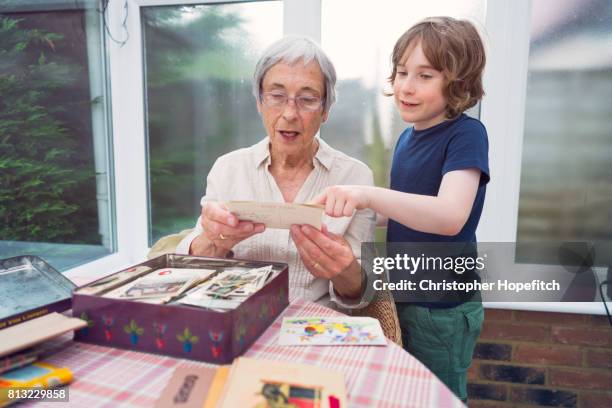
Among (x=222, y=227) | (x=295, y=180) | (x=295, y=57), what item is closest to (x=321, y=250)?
(x=222, y=227)

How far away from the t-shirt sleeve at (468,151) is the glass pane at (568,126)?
3.10 ft

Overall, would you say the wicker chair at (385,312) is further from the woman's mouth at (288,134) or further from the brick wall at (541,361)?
the brick wall at (541,361)

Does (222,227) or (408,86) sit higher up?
(408,86)

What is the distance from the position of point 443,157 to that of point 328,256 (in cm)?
49

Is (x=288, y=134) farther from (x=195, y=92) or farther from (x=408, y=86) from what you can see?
(x=195, y=92)

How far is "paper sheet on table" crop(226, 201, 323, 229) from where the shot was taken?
110 cm

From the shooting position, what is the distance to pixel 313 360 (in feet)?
2.96

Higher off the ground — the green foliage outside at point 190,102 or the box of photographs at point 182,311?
the green foliage outside at point 190,102

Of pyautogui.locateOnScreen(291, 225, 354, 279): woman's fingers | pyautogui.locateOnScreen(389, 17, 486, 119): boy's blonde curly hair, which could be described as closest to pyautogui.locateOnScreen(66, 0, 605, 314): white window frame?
pyautogui.locateOnScreen(389, 17, 486, 119): boy's blonde curly hair

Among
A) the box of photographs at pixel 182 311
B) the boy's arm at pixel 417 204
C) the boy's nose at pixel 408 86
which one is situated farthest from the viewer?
the boy's nose at pixel 408 86

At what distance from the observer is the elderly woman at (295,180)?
137cm

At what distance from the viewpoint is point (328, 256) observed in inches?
52.1

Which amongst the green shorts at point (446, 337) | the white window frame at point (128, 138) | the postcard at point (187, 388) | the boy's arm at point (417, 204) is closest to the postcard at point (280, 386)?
the postcard at point (187, 388)

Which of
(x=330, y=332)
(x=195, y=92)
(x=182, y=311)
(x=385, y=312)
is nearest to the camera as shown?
(x=182, y=311)
